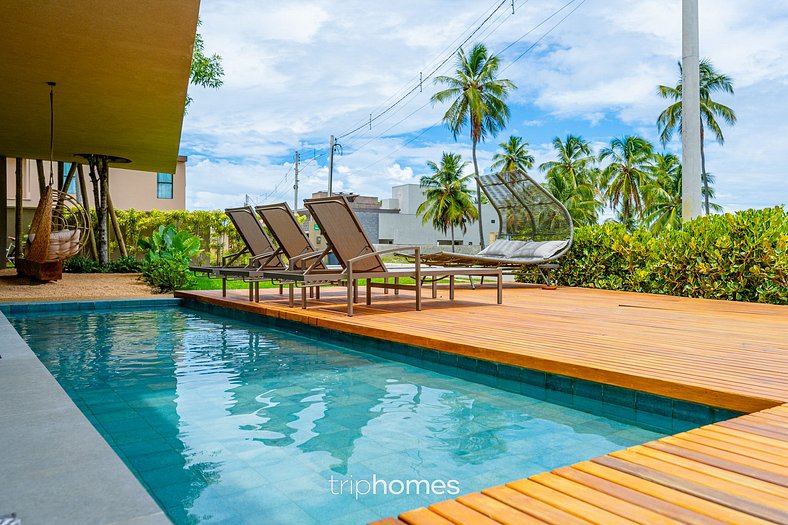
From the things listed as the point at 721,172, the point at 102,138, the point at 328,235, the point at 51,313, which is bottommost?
the point at 51,313

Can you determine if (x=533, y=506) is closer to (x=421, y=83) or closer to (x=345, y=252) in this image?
(x=345, y=252)

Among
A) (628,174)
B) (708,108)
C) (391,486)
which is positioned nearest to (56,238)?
(391,486)

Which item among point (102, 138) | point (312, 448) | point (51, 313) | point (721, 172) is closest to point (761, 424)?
point (312, 448)

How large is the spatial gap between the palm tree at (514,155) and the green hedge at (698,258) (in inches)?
1220

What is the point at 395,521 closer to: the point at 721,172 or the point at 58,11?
the point at 58,11

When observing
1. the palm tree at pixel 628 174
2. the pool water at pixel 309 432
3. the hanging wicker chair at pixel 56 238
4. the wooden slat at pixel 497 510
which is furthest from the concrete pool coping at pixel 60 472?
the palm tree at pixel 628 174

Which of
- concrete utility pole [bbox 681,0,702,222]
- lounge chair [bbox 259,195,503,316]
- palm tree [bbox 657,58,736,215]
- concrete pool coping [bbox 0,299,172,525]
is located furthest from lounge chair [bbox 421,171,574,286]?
palm tree [bbox 657,58,736,215]

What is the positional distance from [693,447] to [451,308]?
418 cm

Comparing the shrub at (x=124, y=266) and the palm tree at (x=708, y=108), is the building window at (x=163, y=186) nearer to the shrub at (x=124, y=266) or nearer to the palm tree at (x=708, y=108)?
the shrub at (x=124, y=266)

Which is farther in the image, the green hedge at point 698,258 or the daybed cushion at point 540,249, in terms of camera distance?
the daybed cushion at point 540,249

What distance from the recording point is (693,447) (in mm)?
1806

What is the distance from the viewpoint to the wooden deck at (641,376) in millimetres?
1363

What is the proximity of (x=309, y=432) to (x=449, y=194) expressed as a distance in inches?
1623

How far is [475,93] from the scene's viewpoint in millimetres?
30156
